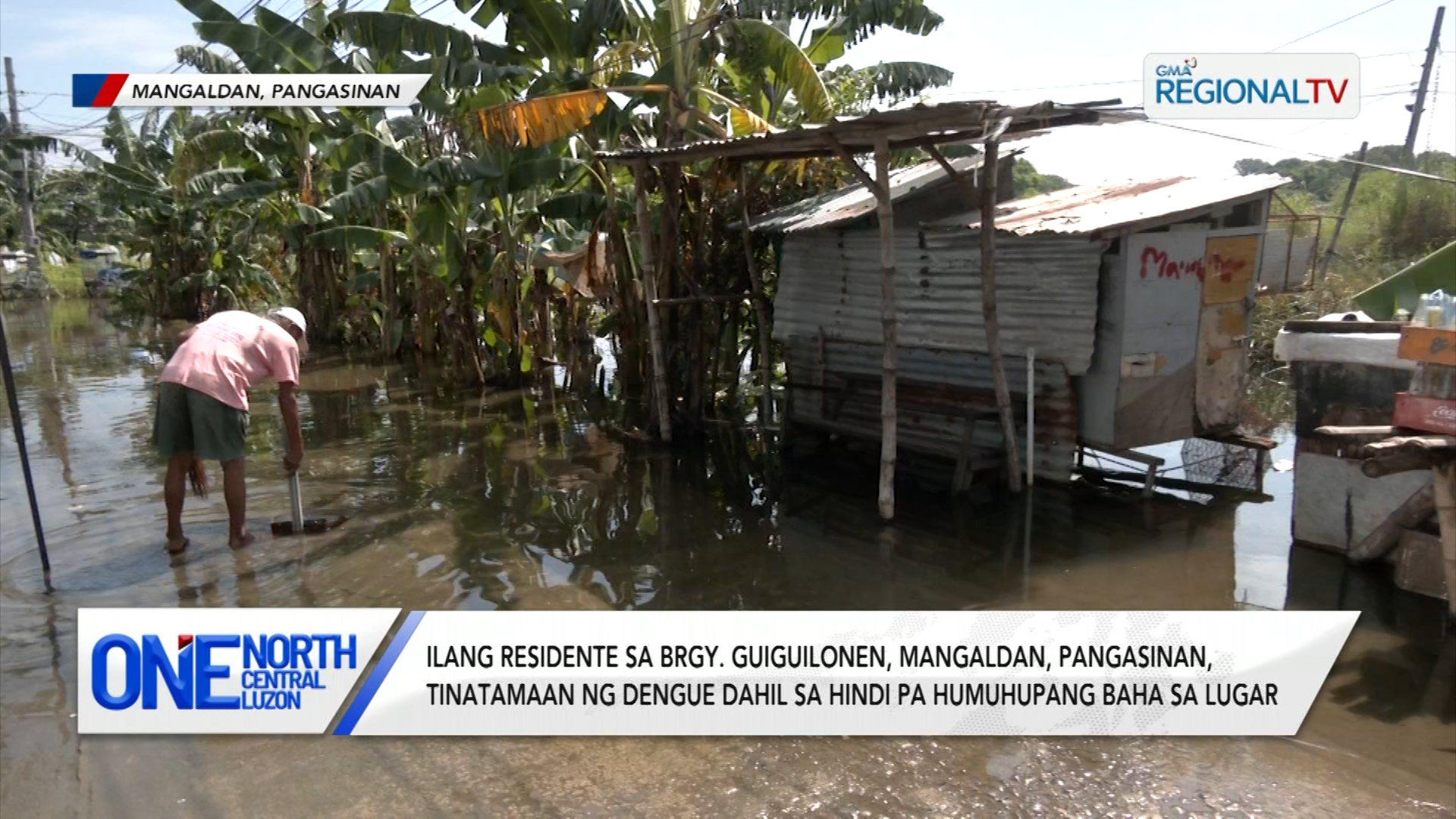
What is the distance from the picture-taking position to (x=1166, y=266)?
7438 millimetres

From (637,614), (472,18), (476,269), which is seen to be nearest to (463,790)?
(637,614)

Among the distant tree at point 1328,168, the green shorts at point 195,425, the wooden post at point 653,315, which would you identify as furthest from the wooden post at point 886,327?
the distant tree at point 1328,168

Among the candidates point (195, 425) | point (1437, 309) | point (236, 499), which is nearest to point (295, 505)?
point (236, 499)

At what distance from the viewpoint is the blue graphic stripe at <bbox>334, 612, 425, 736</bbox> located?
4.34 m

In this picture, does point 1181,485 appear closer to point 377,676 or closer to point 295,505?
point 377,676

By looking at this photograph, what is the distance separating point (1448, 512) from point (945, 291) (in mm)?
4044

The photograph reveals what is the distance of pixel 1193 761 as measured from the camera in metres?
4.00

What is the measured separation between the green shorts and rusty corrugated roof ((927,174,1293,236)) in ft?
17.6

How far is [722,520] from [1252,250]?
4679 mm

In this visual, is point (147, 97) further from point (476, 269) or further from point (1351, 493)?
point (1351, 493)

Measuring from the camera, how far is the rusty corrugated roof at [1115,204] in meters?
7.04

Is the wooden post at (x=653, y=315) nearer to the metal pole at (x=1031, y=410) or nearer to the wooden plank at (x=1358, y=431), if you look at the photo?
the metal pole at (x=1031, y=410)

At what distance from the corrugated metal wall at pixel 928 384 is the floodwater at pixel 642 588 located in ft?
1.50
